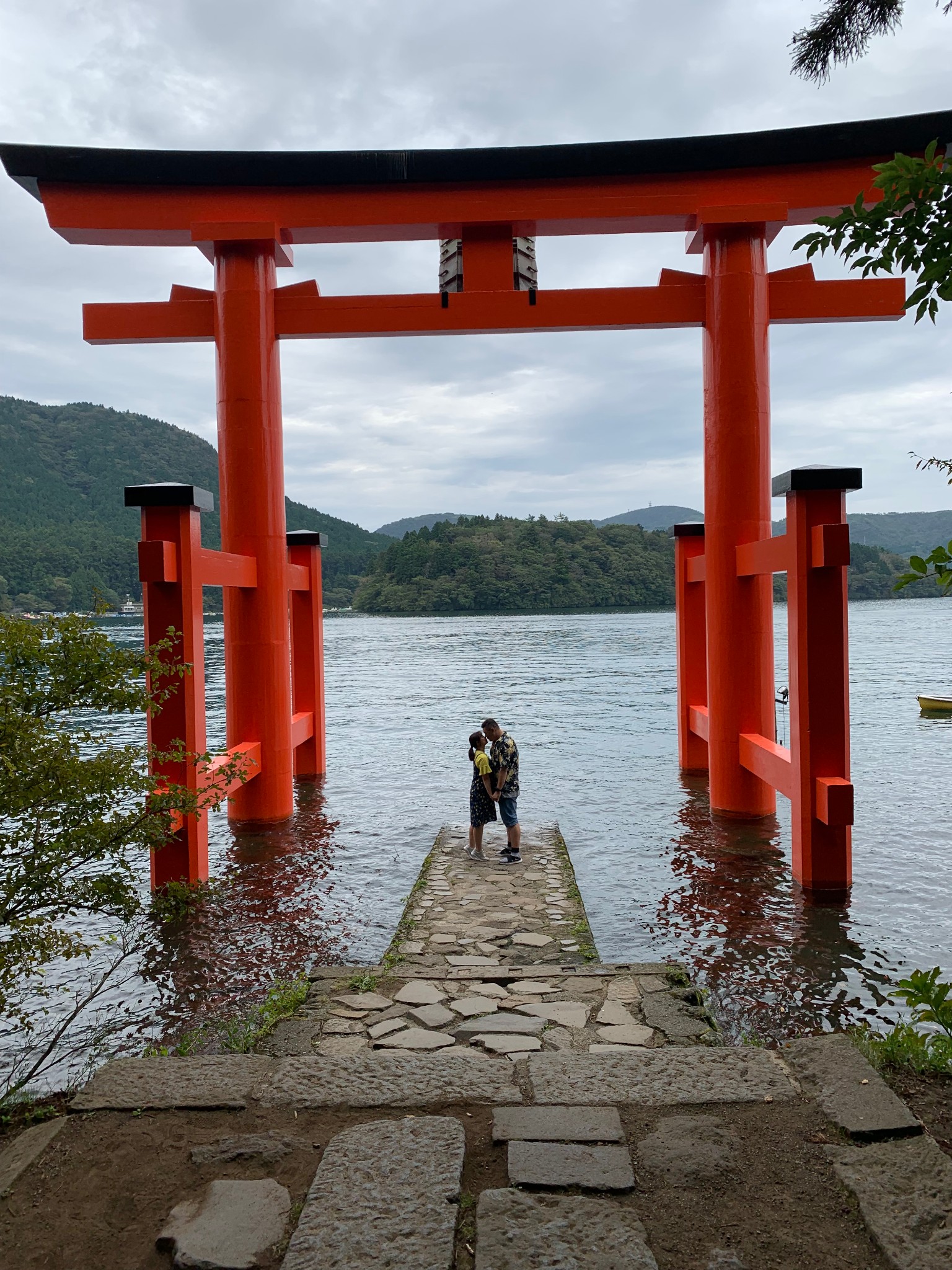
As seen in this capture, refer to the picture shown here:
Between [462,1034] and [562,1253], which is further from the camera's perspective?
[462,1034]

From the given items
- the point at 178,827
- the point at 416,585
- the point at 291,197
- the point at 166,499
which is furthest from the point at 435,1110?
the point at 416,585

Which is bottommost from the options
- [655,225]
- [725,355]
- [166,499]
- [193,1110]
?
[193,1110]

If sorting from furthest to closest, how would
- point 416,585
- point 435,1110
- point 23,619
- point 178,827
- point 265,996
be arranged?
1. point 416,585
2. point 178,827
3. point 265,996
4. point 23,619
5. point 435,1110

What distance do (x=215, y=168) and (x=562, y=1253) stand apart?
9.12m

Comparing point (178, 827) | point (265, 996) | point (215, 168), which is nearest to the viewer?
point (265, 996)

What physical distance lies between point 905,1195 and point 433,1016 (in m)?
2.51

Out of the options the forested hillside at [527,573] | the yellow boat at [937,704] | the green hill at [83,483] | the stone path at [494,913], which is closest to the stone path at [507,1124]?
the stone path at [494,913]

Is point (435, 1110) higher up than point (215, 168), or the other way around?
point (215, 168)

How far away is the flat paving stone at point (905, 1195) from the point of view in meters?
2.29

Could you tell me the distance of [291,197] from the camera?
8.86 metres

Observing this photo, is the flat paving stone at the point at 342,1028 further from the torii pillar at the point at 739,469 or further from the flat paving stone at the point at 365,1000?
the torii pillar at the point at 739,469

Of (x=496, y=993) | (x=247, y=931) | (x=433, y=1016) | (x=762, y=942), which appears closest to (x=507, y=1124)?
(x=433, y=1016)

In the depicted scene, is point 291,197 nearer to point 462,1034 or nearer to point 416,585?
point 462,1034

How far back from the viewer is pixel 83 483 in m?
72.8
